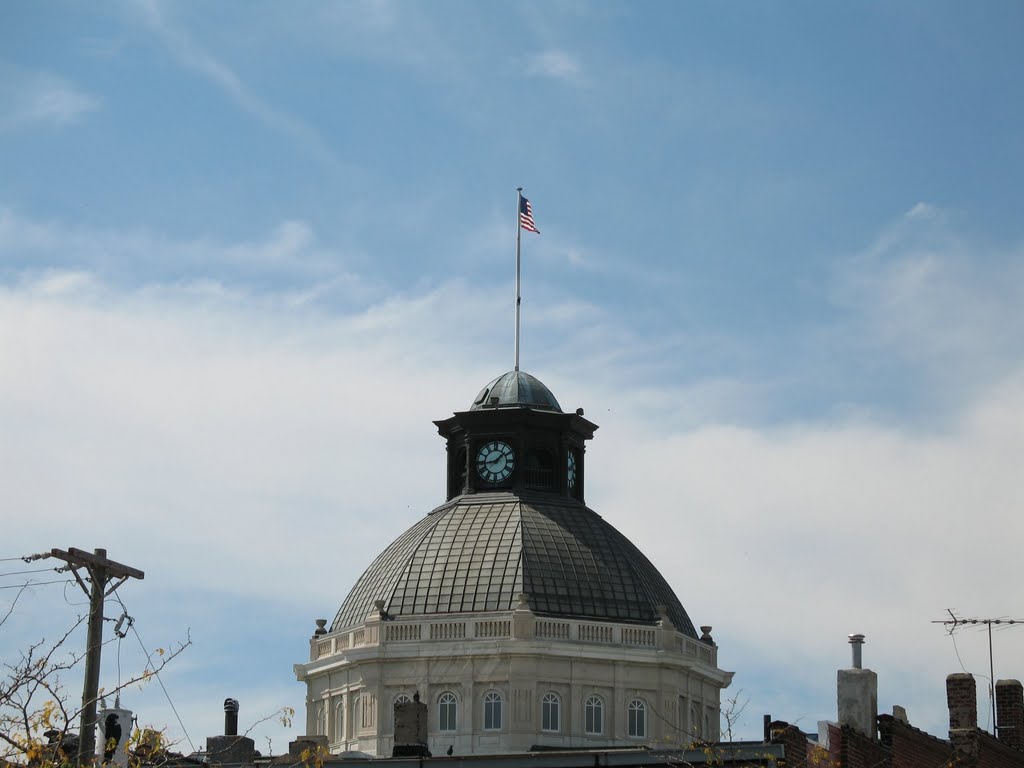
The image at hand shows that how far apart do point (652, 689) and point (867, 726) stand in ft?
185

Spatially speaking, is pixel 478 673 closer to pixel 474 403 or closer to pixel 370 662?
pixel 370 662

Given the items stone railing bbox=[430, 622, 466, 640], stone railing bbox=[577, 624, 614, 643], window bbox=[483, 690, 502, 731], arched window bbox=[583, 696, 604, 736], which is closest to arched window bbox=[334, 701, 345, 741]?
stone railing bbox=[430, 622, 466, 640]

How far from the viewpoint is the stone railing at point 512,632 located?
126m

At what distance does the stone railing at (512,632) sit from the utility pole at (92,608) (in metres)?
60.1

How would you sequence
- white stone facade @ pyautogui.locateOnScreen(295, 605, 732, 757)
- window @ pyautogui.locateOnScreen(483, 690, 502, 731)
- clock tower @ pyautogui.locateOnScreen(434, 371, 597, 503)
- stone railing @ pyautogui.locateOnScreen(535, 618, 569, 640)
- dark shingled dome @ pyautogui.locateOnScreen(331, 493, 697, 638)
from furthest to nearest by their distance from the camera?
clock tower @ pyautogui.locateOnScreen(434, 371, 597, 503) < dark shingled dome @ pyautogui.locateOnScreen(331, 493, 697, 638) < stone railing @ pyautogui.locateOnScreen(535, 618, 569, 640) < window @ pyautogui.locateOnScreen(483, 690, 502, 731) < white stone facade @ pyautogui.locateOnScreen(295, 605, 732, 757)

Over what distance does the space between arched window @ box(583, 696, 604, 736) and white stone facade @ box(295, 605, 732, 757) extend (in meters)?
0.04

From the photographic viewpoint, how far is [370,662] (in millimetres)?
128250

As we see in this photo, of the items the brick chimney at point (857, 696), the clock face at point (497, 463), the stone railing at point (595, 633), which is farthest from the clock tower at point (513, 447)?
the brick chimney at point (857, 696)

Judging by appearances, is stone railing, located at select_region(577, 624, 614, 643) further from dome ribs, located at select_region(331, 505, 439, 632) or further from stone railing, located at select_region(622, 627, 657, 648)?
dome ribs, located at select_region(331, 505, 439, 632)

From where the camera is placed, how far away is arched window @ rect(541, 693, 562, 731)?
125750 mm

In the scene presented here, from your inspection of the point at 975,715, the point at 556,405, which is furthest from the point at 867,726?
the point at 556,405

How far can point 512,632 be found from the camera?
125875mm

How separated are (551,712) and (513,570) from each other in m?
6.59

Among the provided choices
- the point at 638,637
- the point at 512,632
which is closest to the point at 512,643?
the point at 512,632
